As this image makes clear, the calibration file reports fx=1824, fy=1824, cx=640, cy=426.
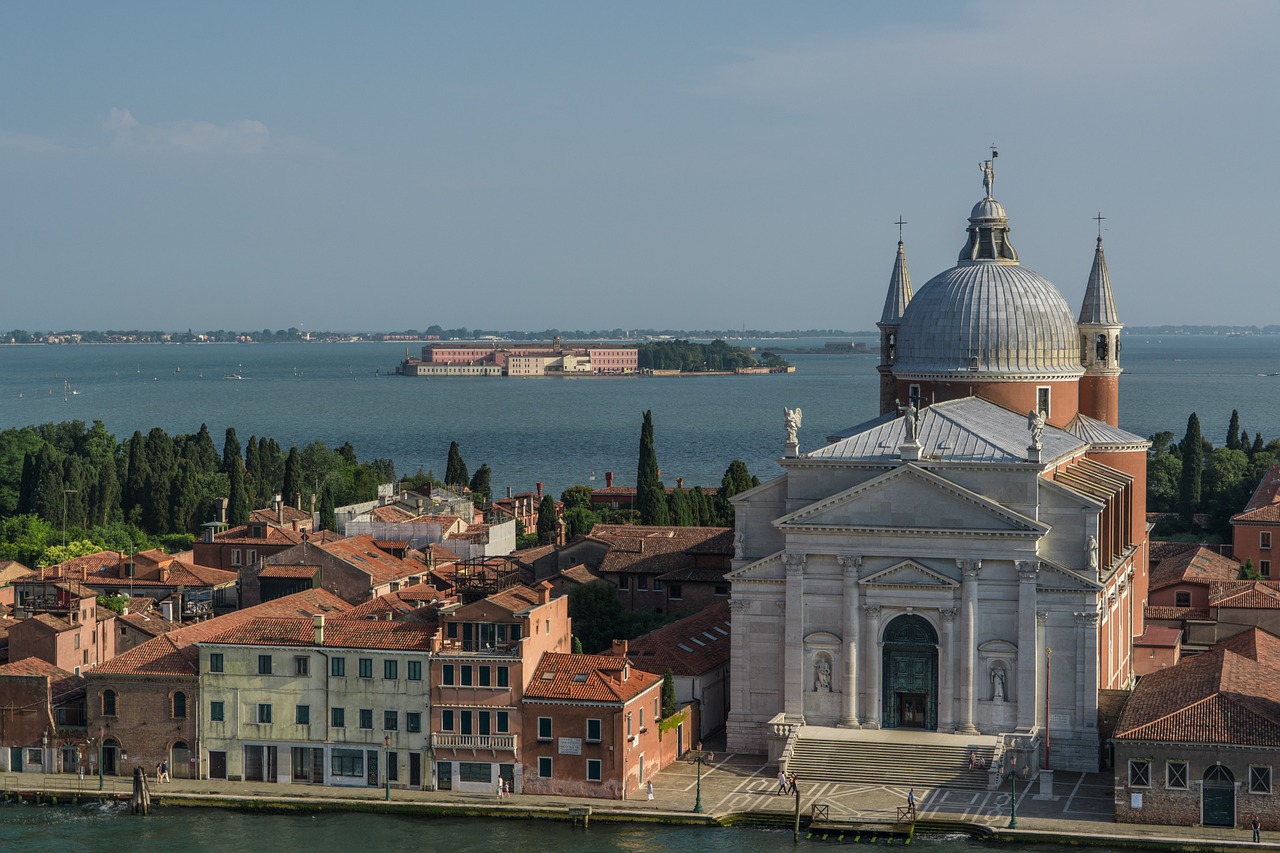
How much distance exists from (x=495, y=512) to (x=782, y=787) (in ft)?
127

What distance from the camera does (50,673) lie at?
41.7 meters

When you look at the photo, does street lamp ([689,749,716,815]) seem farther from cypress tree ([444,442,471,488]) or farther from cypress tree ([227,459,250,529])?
cypress tree ([444,442,471,488])

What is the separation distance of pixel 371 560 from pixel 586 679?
58.3 feet

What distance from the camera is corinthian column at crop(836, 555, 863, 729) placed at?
41.4 m

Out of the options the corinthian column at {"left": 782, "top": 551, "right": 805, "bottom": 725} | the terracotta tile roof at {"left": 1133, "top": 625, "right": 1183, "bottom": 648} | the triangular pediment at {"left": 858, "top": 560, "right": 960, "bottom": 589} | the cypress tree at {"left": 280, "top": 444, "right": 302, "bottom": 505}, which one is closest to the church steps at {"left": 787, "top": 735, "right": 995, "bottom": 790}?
the corinthian column at {"left": 782, "top": 551, "right": 805, "bottom": 725}

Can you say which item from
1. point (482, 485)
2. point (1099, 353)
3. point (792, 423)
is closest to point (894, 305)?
point (1099, 353)

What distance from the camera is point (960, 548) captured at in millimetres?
40688

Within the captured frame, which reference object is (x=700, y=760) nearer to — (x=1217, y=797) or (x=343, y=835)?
(x=343, y=835)

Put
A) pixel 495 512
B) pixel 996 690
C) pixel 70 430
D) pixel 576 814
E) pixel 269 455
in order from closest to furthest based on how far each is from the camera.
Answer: pixel 576 814 → pixel 996 690 → pixel 495 512 → pixel 269 455 → pixel 70 430

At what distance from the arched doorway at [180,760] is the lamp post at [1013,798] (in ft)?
58.2

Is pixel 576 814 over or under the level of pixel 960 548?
under

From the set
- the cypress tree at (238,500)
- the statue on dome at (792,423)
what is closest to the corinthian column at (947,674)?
the statue on dome at (792,423)

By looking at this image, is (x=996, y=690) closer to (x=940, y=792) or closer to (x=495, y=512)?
(x=940, y=792)

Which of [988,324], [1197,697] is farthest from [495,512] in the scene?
[1197,697]
